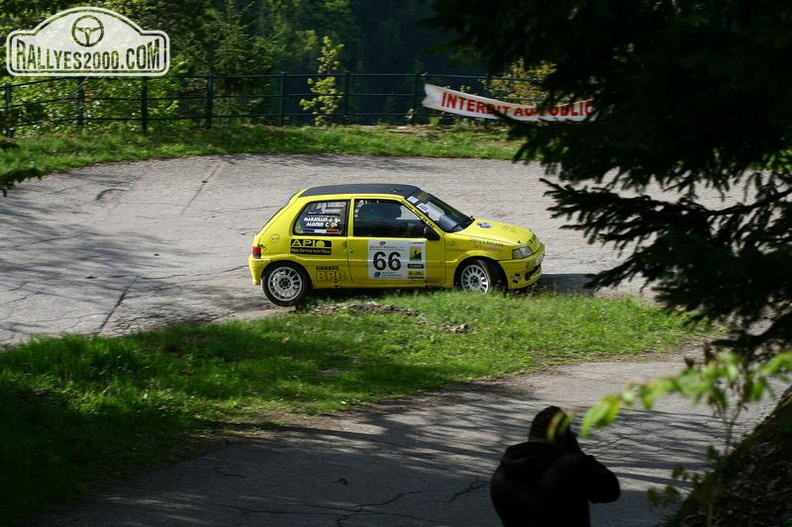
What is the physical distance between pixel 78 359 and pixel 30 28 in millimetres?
22593

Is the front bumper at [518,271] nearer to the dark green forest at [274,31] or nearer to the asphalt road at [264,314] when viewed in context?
the asphalt road at [264,314]

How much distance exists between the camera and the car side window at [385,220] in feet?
52.4

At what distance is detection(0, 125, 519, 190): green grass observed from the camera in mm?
25328

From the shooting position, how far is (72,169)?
24422 mm

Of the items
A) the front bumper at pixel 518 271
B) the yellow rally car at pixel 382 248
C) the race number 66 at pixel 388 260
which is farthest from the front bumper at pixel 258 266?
the front bumper at pixel 518 271

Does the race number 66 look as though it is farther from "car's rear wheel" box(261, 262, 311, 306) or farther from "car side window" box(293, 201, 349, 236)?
"car's rear wheel" box(261, 262, 311, 306)

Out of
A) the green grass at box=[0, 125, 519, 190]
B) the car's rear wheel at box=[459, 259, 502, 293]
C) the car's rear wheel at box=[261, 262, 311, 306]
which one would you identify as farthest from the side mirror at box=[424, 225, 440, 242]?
the green grass at box=[0, 125, 519, 190]

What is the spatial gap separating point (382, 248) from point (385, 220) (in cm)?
45

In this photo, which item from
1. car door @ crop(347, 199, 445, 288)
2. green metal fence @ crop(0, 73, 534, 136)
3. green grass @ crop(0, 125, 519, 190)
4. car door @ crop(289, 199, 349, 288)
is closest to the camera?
car door @ crop(347, 199, 445, 288)

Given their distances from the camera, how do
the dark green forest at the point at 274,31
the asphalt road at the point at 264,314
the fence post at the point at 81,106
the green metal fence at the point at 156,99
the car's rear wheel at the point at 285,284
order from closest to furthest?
1. the asphalt road at the point at 264,314
2. the car's rear wheel at the point at 285,284
3. the green metal fence at the point at 156,99
4. the fence post at the point at 81,106
5. the dark green forest at the point at 274,31

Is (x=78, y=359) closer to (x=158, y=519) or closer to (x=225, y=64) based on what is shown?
(x=158, y=519)

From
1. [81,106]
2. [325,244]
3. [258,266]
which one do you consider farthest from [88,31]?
[325,244]

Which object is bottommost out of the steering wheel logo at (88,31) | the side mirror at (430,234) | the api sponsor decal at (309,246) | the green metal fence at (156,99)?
the api sponsor decal at (309,246)

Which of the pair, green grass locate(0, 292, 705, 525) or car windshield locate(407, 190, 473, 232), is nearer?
green grass locate(0, 292, 705, 525)
